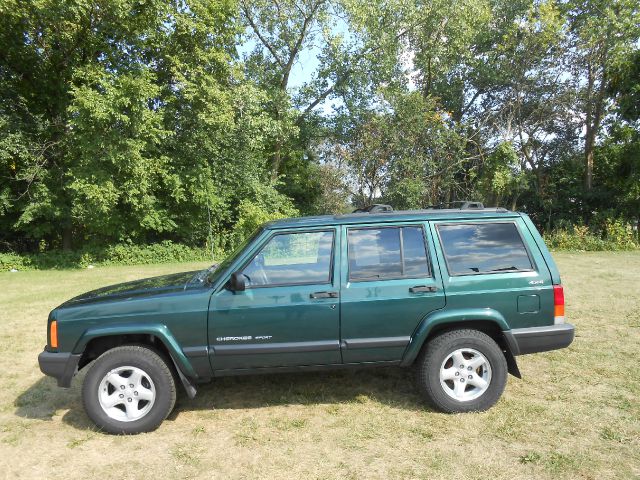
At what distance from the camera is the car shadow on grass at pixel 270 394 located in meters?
4.19

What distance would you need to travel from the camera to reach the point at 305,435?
3625 mm

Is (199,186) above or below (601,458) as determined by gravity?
above

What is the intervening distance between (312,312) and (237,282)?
0.68 m

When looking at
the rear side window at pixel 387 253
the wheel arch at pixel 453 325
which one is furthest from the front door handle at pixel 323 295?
the wheel arch at pixel 453 325

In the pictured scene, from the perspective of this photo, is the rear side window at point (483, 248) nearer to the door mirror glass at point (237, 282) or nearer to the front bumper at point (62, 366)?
the door mirror glass at point (237, 282)

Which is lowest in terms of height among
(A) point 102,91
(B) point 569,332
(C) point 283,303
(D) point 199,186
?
(B) point 569,332

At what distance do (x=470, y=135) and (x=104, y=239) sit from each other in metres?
17.6

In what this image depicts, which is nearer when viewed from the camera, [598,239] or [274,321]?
[274,321]

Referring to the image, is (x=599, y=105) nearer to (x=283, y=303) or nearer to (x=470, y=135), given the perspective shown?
(x=470, y=135)

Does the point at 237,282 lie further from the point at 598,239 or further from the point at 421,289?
the point at 598,239

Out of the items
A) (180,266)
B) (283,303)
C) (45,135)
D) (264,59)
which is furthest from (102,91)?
(283,303)

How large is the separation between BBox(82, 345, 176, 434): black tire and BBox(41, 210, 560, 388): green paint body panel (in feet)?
0.59

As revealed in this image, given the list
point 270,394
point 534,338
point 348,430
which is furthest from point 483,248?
point 270,394

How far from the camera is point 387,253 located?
4012 millimetres
